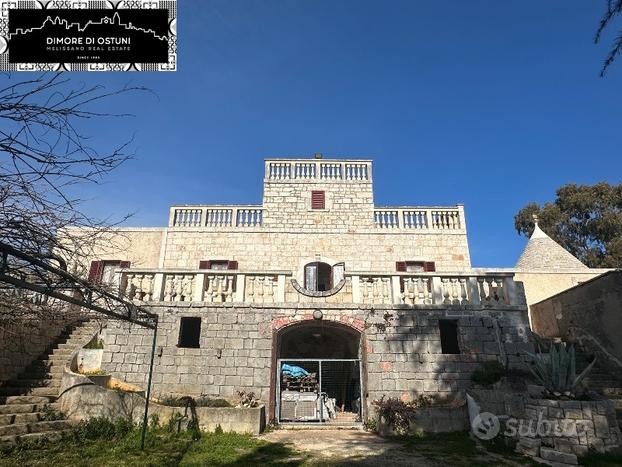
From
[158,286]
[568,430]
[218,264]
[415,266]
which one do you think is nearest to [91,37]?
[158,286]

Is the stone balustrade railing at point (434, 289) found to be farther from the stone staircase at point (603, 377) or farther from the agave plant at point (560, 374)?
the agave plant at point (560, 374)

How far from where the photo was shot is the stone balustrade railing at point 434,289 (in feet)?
34.3

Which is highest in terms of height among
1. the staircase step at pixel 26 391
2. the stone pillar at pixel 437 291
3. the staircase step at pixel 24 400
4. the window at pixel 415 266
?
the window at pixel 415 266

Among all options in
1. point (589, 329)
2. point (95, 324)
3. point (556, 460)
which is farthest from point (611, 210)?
point (95, 324)

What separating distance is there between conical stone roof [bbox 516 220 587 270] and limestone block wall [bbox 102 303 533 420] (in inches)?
314

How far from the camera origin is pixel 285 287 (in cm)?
1081

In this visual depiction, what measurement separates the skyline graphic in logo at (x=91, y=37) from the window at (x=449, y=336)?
939 cm

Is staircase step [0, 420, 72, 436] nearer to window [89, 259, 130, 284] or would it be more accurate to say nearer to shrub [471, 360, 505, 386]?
window [89, 259, 130, 284]

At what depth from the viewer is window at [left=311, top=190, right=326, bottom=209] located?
52.6 ft

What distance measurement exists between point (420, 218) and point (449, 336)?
5.96 m

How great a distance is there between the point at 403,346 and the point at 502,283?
3.43 meters

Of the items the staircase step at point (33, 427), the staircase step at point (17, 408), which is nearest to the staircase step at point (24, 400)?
the staircase step at point (17, 408)

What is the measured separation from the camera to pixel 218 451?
699 cm

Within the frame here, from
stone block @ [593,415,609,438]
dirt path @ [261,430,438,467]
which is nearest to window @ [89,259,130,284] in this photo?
dirt path @ [261,430,438,467]
